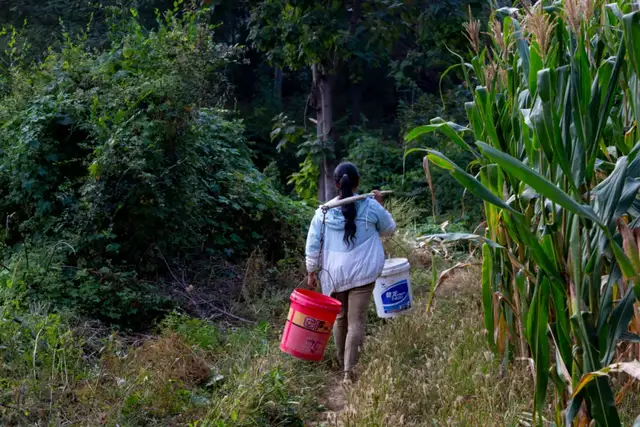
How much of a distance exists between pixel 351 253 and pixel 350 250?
0.03 meters

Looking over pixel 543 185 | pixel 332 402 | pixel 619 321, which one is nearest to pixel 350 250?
pixel 332 402

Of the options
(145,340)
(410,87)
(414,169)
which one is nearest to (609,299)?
(145,340)

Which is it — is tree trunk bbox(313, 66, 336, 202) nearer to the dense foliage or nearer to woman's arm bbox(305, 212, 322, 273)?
the dense foliage

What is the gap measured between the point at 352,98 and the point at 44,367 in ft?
58.2

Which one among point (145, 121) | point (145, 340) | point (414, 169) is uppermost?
point (145, 121)

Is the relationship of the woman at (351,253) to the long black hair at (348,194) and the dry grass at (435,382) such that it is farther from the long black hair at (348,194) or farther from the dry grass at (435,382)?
the dry grass at (435,382)

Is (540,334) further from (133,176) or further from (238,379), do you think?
(133,176)

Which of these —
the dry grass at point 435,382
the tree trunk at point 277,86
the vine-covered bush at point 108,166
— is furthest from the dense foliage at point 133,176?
the tree trunk at point 277,86

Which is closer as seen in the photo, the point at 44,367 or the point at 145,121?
the point at 44,367

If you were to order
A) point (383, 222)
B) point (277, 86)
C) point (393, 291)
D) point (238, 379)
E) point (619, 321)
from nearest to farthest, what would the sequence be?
1. point (619, 321)
2. point (238, 379)
3. point (383, 222)
4. point (393, 291)
5. point (277, 86)

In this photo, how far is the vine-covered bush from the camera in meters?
7.06

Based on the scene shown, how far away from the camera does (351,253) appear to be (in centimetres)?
601

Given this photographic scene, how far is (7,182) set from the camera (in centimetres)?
766

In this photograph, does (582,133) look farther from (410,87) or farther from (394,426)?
(410,87)
